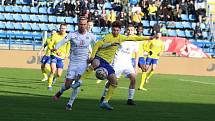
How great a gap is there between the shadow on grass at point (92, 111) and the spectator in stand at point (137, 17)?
2607cm

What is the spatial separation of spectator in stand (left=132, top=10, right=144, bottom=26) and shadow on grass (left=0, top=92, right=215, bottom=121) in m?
26.1

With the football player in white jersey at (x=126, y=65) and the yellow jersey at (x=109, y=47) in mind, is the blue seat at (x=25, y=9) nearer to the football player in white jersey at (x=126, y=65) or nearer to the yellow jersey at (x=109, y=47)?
the football player in white jersey at (x=126, y=65)

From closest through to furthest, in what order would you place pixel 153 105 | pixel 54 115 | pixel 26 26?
pixel 54 115 → pixel 153 105 → pixel 26 26

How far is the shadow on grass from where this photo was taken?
13.0m

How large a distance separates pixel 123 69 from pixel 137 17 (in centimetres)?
2686

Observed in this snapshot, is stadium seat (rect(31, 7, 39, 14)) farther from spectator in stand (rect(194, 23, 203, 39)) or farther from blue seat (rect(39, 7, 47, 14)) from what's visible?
spectator in stand (rect(194, 23, 203, 39))

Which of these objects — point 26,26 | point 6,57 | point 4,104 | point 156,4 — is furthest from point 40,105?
point 156,4

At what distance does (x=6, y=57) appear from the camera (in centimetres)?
3741

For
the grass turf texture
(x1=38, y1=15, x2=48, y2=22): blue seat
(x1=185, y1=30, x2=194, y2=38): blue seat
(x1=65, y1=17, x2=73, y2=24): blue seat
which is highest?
(x1=38, y1=15, x2=48, y2=22): blue seat

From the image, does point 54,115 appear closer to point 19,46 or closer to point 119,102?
point 119,102

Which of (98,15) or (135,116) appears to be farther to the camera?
(98,15)

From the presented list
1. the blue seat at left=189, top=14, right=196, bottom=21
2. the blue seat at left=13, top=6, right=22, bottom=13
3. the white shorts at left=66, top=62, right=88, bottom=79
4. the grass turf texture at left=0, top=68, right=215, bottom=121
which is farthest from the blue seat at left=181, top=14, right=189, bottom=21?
the white shorts at left=66, top=62, right=88, bottom=79

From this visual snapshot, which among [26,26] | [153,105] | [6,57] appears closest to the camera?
[153,105]

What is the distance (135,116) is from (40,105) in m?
2.54
